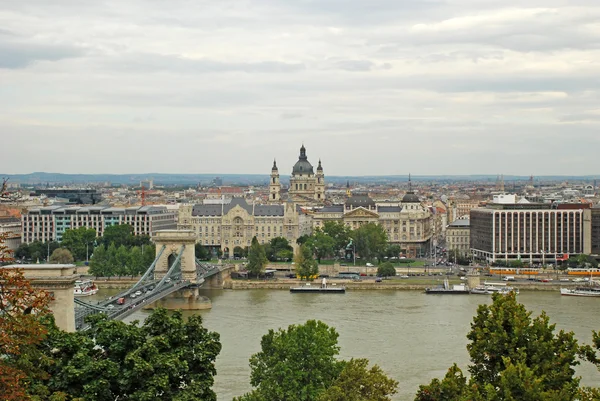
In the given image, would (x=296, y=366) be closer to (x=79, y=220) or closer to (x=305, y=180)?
(x=79, y=220)

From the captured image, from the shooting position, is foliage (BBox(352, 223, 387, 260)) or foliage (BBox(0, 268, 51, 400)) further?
foliage (BBox(352, 223, 387, 260))

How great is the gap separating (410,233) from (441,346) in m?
41.4

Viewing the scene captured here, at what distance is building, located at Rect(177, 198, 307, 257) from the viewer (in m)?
65.1

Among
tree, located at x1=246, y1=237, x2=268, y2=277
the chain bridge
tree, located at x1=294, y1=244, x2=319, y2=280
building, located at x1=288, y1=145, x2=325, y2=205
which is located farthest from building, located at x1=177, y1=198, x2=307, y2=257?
building, located at x1=288, y1=145, x2=325, y2=205

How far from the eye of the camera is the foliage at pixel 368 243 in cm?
5741

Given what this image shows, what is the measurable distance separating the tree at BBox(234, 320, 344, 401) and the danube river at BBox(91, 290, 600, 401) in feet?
12.8

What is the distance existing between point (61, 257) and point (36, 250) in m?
4.19

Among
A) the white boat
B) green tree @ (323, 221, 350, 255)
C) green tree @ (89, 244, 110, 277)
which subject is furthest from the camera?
green tree @ (323, 221, 350, 255)

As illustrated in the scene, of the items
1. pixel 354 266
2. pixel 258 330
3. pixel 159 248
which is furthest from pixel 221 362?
pixel 354 266

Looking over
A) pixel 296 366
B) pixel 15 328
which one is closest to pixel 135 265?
pixel 296 366

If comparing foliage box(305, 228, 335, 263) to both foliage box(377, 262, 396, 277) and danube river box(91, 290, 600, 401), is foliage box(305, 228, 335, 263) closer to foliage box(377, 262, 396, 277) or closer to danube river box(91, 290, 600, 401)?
foliage box(377, 262, 396, 277)

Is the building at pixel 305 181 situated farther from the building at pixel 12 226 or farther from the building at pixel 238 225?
the building at pixel 12 226

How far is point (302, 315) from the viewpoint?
1366 inches

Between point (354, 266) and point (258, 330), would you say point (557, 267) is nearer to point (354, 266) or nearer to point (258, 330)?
point (354, 266)
